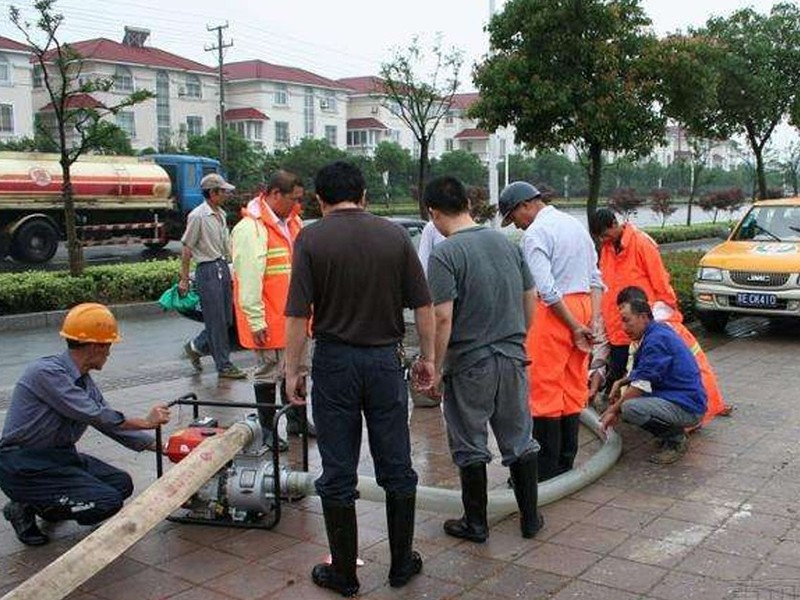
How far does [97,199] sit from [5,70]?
113ft

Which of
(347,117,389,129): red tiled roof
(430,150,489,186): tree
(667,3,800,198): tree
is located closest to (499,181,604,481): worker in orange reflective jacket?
(667,3,800,198): tree

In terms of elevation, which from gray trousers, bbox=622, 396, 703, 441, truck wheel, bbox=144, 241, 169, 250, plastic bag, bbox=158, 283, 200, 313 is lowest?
truck wheel, bbox=144, 241, 169, 250

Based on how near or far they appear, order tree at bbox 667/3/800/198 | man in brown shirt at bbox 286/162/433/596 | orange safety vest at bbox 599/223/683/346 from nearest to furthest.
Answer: man in brown shirt at bbox 286/162/433/596
orange safety vest at bbox 599/223/683/346
tree at bbox 667/3/800/198

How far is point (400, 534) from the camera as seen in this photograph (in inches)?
142

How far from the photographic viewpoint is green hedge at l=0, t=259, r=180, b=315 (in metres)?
11.7

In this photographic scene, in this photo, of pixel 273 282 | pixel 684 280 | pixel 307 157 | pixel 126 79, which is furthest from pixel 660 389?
pixel 126 79

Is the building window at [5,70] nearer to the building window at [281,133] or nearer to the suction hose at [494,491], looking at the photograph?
the building window at [281,133]

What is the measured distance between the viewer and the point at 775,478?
504cm

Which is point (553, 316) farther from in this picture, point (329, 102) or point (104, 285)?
point (329, 102)

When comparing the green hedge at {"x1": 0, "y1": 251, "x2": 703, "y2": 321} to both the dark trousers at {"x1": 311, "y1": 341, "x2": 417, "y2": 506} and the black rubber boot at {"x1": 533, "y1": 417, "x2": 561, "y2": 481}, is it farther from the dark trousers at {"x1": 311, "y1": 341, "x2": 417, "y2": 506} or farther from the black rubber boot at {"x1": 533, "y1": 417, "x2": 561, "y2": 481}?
the dark trousers at {"x1": 311, "y1": 341, "x2": 417, "y2": 506}

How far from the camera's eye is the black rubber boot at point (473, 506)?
402 centimetres

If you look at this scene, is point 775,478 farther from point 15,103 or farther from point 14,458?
Answer: point 15,103

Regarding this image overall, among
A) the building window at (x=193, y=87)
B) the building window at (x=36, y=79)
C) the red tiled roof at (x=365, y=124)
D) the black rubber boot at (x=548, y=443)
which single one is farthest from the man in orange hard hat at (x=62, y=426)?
the red tiled roof at (x=365, y=124)

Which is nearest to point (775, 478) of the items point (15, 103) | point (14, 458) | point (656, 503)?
point (656, 503)
